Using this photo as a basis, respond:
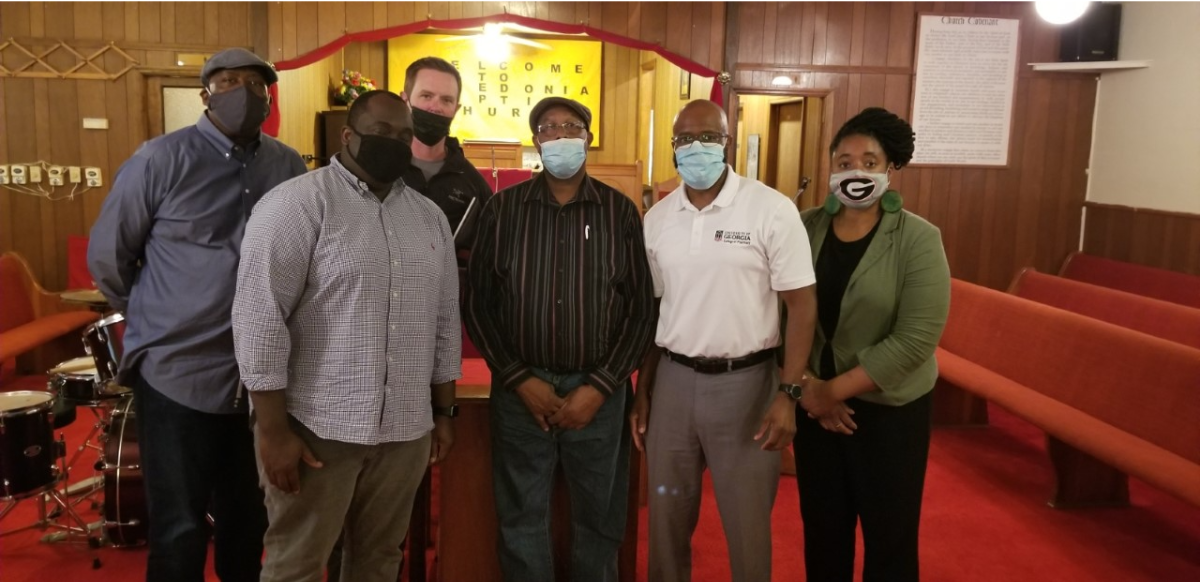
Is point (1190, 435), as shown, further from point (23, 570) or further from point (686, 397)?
point (23, 570)

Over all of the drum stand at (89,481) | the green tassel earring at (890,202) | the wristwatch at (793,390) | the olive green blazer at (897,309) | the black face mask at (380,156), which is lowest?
the drum stand at (89,481)

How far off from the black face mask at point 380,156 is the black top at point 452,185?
62 cm

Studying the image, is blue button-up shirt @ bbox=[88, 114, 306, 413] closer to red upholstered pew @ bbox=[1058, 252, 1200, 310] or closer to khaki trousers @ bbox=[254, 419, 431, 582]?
khaki trousers @ bbox=[254, 419, 431, 582]

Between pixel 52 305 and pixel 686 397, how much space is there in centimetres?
551

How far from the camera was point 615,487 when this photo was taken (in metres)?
2.34

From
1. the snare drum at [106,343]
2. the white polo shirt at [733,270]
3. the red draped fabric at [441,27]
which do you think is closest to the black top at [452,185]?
the white polo shirt at [733,270]

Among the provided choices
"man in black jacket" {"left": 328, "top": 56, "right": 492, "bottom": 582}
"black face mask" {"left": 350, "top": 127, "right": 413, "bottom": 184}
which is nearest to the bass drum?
"man in black jacket" {"left": 328, "top": 56, "right": 492, "bottom": 582}

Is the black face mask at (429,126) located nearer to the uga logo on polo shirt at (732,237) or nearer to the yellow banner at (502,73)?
the uga logo on polo shirt at (732,237)

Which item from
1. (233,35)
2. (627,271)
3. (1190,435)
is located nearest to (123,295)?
(627,271)

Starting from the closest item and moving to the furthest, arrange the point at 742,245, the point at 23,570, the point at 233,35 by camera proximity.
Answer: the point at 742,245 → the point at 23,570 → the point at 233,35

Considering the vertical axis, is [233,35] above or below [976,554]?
above

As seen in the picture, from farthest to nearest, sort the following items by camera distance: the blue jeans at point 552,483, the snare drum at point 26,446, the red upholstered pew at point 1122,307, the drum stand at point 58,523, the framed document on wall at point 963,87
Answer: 1. the framed document on wall at point 963,87
2. the red upholstered pew at point 1122,307
3. the drum stand at point 58,523
4. the snare drum at point 26,446
5. the blue jeans at point 552,483

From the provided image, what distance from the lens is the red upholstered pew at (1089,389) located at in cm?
316

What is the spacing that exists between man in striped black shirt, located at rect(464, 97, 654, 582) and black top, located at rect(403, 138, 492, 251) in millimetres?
394
